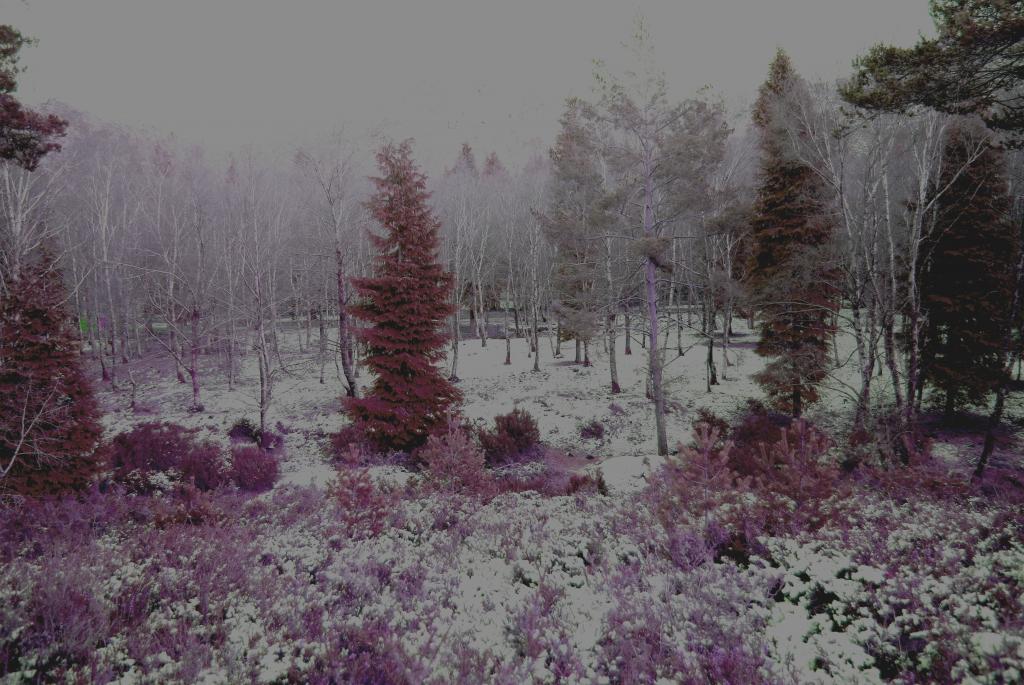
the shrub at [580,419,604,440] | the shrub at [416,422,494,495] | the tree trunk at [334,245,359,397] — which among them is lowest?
the shrub at [580,419,604,440]

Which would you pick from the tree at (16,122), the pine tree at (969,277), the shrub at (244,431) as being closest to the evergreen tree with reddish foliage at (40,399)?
the tree at (16,122)

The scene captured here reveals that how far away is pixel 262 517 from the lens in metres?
7.27

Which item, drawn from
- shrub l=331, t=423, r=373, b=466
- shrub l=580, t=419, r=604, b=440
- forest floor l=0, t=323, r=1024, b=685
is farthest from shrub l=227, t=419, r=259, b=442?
shrub l=580, t=419, r=604, b=440

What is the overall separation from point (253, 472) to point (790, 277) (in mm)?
16565

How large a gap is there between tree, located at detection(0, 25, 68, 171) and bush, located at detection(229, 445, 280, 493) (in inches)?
288

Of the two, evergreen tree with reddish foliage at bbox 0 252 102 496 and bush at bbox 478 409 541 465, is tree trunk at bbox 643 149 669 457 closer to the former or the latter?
bush at bbox 478 409 541 465

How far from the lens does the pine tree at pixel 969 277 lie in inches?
557

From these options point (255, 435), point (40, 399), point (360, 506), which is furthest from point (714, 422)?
point (40, 399)

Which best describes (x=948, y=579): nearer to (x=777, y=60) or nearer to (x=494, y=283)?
(x=777, y=60)

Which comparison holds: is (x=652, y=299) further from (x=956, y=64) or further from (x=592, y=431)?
(x=956, y=64)

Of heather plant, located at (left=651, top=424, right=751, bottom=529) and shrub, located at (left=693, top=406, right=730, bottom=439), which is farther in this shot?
shrub, located at (left=693, top=406, right=730, bottom=439)

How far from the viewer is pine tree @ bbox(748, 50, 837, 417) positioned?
14734 millimetres

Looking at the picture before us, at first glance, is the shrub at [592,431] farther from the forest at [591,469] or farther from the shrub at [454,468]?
the shrub at [454,468]

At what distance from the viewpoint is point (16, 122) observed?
758 centimetres
